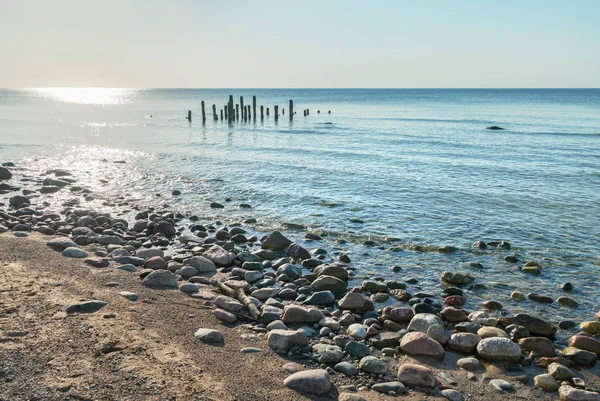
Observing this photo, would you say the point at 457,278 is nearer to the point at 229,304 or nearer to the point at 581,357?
the point at 581,357

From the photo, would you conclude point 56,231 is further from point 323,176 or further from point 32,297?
point 323,176

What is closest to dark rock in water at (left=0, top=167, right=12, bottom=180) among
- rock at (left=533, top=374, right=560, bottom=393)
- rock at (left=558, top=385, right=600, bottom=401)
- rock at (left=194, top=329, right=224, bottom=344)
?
rock at (left=194, top=329, right=224, bottom=344)

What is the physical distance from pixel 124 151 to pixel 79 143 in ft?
18.3

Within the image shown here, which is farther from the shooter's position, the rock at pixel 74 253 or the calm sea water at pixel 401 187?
the calm sea water at pixel 401 187

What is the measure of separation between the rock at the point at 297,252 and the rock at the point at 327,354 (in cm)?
415

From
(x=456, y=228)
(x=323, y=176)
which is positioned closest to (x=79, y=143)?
(x=323, y=176)

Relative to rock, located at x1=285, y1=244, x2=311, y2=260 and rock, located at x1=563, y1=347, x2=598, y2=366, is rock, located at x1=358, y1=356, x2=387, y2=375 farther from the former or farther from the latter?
rock, located at x1=285, y1=244, x2=311, y2=260

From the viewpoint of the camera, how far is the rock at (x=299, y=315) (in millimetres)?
7344

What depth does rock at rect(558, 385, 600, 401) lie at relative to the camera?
5.61 meters

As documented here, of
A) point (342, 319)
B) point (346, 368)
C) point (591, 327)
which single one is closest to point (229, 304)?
point (342, 319)

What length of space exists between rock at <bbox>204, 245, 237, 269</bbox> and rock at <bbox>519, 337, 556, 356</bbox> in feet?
18.4

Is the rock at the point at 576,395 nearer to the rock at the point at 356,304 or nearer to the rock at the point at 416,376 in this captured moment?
the rock at the point at 416,376

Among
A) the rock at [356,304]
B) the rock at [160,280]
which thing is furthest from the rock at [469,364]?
the rock at [160,280]

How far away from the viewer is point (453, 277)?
9.30m
